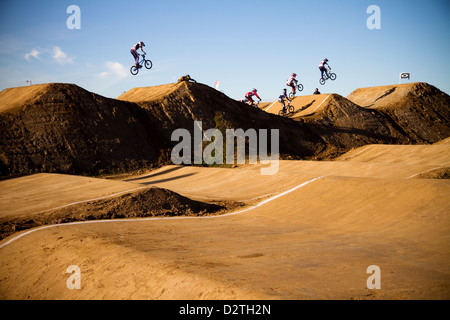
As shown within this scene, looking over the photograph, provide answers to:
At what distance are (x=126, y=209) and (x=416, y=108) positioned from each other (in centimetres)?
4652

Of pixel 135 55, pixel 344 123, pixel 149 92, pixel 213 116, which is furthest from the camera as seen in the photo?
pixel 344 123

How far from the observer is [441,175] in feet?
59.6

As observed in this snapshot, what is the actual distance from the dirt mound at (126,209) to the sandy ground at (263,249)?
1.00 m

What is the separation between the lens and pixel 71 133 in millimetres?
27688

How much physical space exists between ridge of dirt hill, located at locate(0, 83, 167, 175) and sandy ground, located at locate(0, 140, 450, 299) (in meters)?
9.43

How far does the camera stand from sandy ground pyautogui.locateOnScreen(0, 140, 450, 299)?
564cm

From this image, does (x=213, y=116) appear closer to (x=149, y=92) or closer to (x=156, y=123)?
(x=156, y=123)

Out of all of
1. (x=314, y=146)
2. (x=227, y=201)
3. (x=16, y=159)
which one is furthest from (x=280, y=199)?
(x=314, y=146)

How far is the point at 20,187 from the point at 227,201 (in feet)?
35.3

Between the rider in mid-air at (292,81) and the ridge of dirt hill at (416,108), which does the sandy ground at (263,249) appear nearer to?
the rider in mid-air at (292,81)

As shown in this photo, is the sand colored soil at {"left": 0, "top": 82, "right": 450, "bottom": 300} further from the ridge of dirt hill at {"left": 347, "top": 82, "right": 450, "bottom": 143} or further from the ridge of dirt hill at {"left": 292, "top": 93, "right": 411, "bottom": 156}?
the ridge of dirt hill at {"left": 347, "top": 82, "right": 450, "bottom": 143}

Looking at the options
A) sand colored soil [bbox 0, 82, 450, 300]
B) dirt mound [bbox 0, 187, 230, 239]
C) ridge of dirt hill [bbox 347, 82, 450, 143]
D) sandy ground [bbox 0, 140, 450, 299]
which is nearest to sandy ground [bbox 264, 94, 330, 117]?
ridge of dirt hill [bbox 347, 82, 450, 143]

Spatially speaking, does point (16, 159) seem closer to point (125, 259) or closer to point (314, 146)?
point (125, 259)

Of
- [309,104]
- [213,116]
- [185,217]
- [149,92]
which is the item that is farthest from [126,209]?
[309,104]
